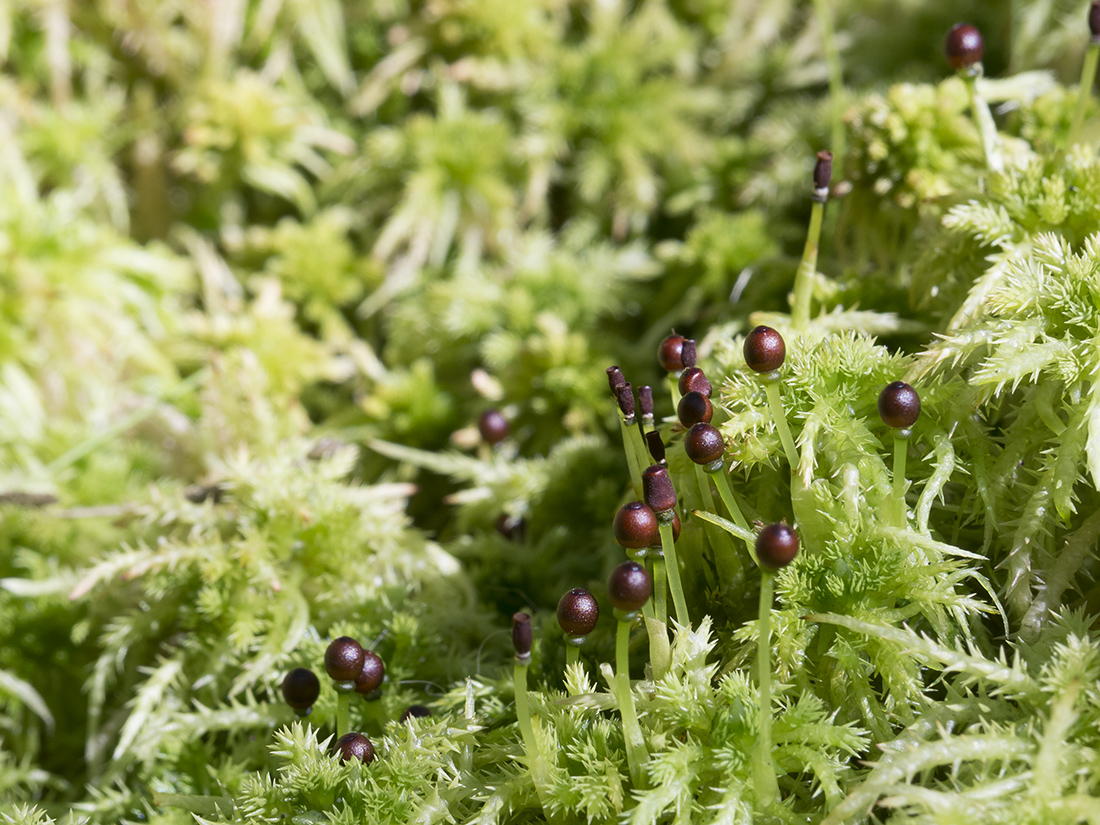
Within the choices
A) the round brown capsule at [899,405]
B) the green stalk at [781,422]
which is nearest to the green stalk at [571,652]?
the green stalk at [781,422]

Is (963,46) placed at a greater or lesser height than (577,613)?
greater

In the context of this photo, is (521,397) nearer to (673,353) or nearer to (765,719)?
(673,353)

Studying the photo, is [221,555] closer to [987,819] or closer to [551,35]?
[987,819]

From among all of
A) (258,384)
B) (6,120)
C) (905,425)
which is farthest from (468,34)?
(905,425)

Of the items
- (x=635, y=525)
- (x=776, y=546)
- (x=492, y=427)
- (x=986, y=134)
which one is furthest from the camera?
(x=492, y=427)

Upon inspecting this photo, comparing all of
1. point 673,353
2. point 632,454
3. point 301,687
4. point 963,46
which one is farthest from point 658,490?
point 963,46

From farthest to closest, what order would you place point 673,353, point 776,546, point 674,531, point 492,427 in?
1. point 492,427
2. point 673,353
3. point 674,531
4. point 776,546

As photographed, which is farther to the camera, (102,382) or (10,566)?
(102,382)

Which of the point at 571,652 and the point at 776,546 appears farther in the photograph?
the point at 571,652
